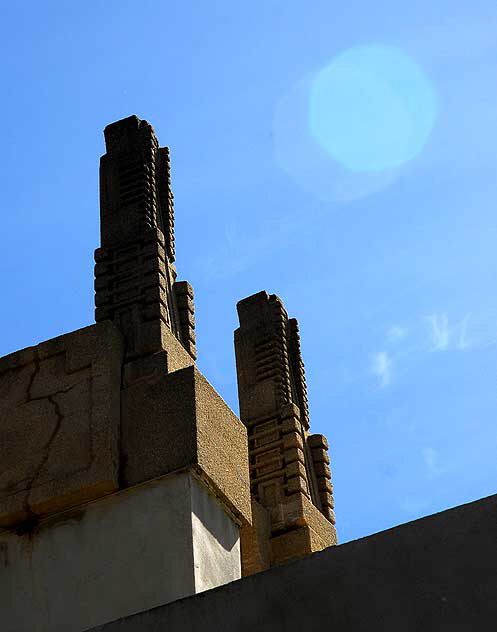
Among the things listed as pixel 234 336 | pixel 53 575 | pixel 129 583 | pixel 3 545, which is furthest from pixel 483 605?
pixel 234 336

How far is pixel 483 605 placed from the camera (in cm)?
324

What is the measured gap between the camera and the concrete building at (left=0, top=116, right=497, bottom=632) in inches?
135

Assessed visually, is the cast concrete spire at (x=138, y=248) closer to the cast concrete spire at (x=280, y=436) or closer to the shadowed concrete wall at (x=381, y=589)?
the cast concrete spire at (x=280, y=436)

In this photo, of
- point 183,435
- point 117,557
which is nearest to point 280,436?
point 183,435

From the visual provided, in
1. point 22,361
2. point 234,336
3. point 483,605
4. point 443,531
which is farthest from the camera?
point 234,336

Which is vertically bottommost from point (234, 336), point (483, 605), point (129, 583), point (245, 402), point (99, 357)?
point (483, 605)

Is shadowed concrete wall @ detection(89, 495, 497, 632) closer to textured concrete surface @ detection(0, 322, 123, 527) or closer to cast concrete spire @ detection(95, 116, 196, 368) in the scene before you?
textured concrete surface @ detection(0, 322, 123, 527)

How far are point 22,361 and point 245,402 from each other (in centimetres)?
286

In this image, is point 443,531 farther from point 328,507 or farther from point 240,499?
point 328,507

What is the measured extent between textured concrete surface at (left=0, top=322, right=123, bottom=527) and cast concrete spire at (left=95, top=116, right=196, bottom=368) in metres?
0.22

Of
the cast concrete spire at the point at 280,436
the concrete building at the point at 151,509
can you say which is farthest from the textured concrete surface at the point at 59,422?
the cast concrete spire at the point at 280,436

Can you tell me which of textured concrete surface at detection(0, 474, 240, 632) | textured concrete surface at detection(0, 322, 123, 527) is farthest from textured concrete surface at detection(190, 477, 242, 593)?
textured concrete surface at detection(0, 322, 123, 527)

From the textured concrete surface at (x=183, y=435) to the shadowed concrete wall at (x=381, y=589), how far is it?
1.34m

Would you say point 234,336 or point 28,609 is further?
point 234,336
